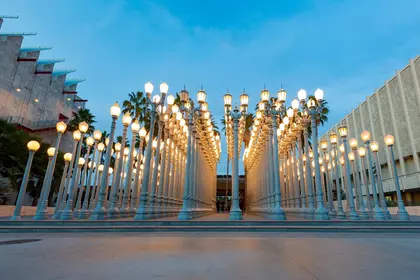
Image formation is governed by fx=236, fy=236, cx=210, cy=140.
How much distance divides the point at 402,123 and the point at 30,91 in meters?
64.7

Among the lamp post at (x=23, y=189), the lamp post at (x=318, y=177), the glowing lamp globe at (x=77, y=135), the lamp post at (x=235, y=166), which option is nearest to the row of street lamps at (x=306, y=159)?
the lamp post at (x=318, y=177)

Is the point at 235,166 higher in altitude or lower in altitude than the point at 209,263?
higher

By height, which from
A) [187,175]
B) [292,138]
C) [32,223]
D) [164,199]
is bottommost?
[32,223]

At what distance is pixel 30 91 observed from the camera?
1607 inches

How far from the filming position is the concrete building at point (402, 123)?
38438 millimetres

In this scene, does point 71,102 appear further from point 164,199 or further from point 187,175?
point 187,175

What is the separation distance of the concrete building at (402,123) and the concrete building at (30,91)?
200 ft

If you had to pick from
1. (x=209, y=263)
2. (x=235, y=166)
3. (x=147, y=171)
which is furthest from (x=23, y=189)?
(x=209, y=263)

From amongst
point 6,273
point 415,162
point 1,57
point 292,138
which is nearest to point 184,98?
point 292,138

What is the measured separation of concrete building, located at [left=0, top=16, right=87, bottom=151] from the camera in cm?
3681

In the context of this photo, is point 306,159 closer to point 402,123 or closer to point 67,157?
point 67,157

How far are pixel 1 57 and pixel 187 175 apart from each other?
1625 inches

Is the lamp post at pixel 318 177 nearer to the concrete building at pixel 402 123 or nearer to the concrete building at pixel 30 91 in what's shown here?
the concrete building at pixel 402 123

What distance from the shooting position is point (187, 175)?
12.8 m
